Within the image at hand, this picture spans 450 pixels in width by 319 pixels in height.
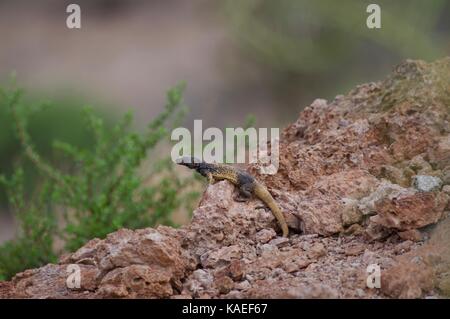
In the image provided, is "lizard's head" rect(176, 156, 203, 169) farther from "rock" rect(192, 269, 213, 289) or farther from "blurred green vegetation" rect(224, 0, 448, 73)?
"blurred green vegetation" rect(224, 0, 448, 73)

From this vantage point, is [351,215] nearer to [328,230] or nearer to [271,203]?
[328,230]

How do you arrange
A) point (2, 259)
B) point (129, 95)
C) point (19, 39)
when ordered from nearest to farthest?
point (2, 259) < point (129, 95) < point (19, 39)

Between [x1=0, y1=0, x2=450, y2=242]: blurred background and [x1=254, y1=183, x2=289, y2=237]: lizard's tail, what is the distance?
678 centimetres

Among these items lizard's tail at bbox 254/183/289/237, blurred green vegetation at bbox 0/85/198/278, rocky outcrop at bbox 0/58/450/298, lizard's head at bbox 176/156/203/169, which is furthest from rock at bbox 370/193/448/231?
blurred green vegetation at bbox 0/85/198/278

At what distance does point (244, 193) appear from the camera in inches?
141

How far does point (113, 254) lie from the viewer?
321cm

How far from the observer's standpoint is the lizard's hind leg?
3549mm

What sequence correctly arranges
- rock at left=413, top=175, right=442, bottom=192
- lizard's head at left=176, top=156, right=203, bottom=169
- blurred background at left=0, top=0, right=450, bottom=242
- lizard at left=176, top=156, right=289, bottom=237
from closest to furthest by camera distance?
rock at left=413, top=175, right=442, bottom=192, lizard at left=176, top=156, right=289, bottom=237, lizard's head at left=176, top=156, right=203, bottom=169, blurred background at left=0, top=0, right=450, bottom=242

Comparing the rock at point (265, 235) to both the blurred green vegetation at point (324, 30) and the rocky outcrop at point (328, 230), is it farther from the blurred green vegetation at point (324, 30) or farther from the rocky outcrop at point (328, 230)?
the blurred green vegetation at point (324, 30)

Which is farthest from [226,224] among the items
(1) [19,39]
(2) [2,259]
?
(1) [19,39]

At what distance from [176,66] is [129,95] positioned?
132cm

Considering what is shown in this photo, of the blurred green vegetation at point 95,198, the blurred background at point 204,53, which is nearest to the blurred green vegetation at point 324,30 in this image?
the blurred background at point 204,53

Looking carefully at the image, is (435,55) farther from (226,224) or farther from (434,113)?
(226,224)

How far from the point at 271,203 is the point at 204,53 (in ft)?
38.6
